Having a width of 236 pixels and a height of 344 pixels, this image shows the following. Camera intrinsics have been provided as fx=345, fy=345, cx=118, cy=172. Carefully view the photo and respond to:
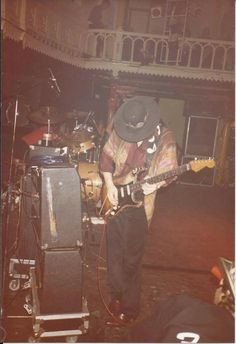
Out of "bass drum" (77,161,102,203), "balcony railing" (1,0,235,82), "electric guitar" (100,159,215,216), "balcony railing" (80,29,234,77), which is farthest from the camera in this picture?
"balcony railing" (80,29,234,77)

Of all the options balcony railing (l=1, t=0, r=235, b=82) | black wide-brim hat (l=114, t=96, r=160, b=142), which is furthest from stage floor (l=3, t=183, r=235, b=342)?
balcony railing (l=1, t=0, r=235, b=82)

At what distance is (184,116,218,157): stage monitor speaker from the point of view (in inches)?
338

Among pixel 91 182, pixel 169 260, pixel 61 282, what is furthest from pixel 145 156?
pixel 91 182

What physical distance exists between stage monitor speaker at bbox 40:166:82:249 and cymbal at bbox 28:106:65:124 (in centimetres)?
181

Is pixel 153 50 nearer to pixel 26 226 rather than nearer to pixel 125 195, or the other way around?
pixel 125 195

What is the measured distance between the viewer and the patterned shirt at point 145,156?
3.26 meters

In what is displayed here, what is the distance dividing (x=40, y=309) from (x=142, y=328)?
115 centimetres

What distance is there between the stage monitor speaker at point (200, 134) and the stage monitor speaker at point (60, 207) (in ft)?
19.9

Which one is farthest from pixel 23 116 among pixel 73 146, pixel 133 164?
pixel 133 164

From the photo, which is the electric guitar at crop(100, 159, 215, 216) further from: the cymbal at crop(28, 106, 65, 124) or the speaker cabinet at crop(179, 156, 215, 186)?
the speaker cabinet at crop(179, 156, 215, 186)

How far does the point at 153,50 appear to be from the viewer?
327 inches

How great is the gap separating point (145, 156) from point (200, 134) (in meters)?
5.70

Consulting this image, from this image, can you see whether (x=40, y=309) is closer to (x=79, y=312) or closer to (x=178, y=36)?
(x=79, y=312)

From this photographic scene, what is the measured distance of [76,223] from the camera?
285 cm
